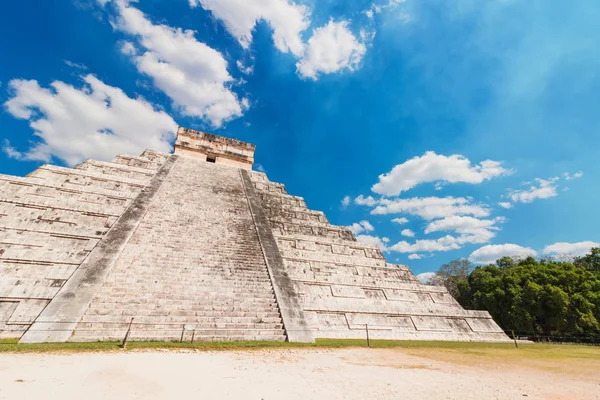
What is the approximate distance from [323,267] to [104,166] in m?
11.5

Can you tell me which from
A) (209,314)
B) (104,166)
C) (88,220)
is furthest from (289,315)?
(104,166)

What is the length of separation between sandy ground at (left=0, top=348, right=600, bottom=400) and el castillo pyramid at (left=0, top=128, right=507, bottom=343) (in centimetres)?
163

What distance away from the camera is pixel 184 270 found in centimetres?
830

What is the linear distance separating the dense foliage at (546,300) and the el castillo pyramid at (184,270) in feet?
33.7

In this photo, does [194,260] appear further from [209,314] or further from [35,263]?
[35,263]

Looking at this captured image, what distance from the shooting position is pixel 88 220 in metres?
9.62

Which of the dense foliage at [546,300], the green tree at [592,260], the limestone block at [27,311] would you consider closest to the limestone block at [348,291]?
the limestone block at [27,311]

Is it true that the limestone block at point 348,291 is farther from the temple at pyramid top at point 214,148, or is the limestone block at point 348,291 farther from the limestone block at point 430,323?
the temple at pyramid top at point 214,148

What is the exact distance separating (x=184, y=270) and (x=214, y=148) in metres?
14.4

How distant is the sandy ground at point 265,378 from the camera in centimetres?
349

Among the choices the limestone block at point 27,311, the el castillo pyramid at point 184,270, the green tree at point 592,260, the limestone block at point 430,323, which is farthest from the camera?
the green tree at point 592,260

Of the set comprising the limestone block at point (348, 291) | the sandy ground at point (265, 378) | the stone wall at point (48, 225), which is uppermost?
the stone wall at point (48, 225)

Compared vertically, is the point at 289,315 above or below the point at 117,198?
below

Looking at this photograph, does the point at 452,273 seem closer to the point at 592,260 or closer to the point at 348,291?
the point at 592,260
